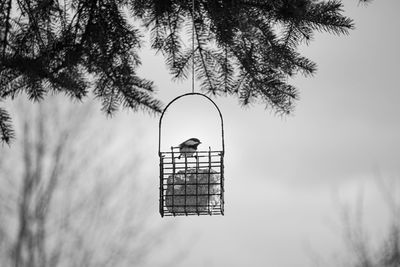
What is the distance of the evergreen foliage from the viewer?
2182mm

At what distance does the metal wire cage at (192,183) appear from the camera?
2432mm

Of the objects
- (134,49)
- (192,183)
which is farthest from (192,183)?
(134,49)

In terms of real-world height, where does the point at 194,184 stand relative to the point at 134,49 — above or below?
below

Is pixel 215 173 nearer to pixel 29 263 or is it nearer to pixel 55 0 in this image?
pixel 55 0

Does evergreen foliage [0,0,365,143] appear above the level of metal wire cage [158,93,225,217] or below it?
above

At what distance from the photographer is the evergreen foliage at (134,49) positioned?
2182 mm

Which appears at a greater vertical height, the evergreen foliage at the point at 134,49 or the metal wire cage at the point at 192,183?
the evergreen foliage at the point at 134,49

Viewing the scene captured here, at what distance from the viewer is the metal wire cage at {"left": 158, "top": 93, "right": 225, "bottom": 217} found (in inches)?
95.7

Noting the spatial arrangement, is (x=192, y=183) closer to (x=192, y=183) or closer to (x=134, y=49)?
(x=192, y=183)

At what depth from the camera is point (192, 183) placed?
2441mm

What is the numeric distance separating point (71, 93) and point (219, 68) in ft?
1.67

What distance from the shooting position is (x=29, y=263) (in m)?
5.12

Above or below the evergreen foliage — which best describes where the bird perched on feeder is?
below

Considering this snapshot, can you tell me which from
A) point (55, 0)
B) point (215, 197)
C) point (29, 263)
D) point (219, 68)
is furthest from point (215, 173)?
point (29, 263)
